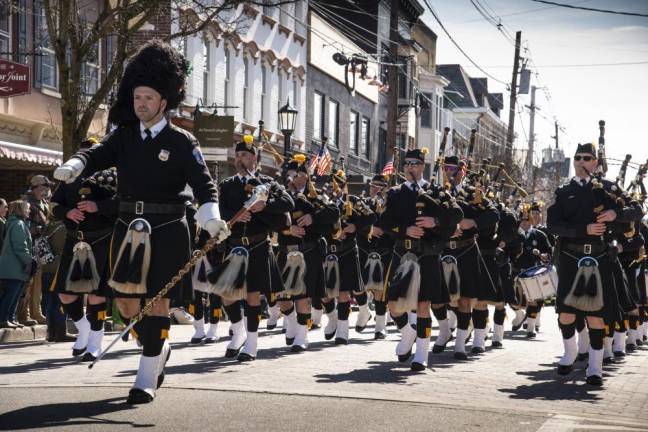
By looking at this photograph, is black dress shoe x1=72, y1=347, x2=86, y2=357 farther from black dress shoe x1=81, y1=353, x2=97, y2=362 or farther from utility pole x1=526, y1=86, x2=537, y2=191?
utility pole x1=526, y1=86, x2=537, y2=191

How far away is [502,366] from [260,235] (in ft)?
9.22

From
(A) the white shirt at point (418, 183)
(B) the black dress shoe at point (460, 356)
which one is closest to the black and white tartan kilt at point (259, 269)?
(A) the white shirt at point (418, 183)

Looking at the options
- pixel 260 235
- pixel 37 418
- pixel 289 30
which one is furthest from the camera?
pixel 289 30

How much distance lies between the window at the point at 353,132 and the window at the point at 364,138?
30.4 inches

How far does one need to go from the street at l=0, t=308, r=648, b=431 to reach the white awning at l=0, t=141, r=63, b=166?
7259mm

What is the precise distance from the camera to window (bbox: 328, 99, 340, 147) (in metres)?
45.1

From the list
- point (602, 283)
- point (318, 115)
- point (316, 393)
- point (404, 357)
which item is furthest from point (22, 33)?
point (318, 115)

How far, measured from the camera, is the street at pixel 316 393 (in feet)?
26.1

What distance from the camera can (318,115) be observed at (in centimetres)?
4375

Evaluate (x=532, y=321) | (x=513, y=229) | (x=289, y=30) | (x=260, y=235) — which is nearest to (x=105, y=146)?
(x=260, y=235)

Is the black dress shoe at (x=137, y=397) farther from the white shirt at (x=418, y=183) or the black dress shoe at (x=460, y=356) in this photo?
the black dress shoe at (x=460, y=356)

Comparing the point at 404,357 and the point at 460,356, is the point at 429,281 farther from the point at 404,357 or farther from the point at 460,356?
the point at 460,356

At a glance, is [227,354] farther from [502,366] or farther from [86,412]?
[86,412]

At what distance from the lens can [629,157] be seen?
16.3m
